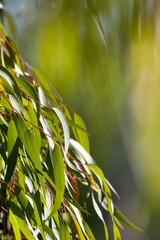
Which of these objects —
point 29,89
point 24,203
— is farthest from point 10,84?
point 24,203

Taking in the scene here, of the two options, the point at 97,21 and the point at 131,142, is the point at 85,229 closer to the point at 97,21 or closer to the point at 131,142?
the point at 97,21

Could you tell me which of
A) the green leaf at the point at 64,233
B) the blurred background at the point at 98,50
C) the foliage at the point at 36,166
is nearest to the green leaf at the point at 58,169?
the foliage at the point at 36,166

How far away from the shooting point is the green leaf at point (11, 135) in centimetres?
92

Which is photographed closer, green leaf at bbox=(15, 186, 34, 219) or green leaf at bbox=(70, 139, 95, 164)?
green leaf at bbox=(15, 186, 34, 219)

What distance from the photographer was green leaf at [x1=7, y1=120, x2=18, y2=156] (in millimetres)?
915

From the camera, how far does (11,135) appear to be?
0.92m

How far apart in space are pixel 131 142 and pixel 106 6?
1.39 ft

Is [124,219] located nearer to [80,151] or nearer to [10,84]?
[80,151]

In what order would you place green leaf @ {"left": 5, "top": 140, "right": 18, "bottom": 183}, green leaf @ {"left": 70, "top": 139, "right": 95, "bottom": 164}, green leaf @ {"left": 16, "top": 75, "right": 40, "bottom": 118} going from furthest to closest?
green leaf @ {"left": 70, "top": 139, "right": 95, "bottom": 164} < green leaf @ {"left": 16, "top": 75, "right": 40, "bottom": 118} < green leaf @ {"left": 5, "top": 140, "right": 18, "bottom": 183}

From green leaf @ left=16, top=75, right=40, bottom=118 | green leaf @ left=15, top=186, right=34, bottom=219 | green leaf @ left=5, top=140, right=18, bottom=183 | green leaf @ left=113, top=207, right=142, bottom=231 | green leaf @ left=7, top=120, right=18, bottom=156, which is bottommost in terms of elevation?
green leaf @ left=113, top=207, right=142, bottom=231

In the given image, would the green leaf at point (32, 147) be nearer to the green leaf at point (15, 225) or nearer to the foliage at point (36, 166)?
the foliage at point (36, 166)

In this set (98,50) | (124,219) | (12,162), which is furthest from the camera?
(98,50)

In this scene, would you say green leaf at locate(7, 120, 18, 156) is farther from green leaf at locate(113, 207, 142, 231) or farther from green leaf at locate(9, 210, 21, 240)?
green leaf at locate(113, 207, 142, 231)

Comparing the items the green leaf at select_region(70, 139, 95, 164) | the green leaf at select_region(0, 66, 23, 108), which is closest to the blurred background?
the green leaf at select_region(70, 139, 95, 164)
